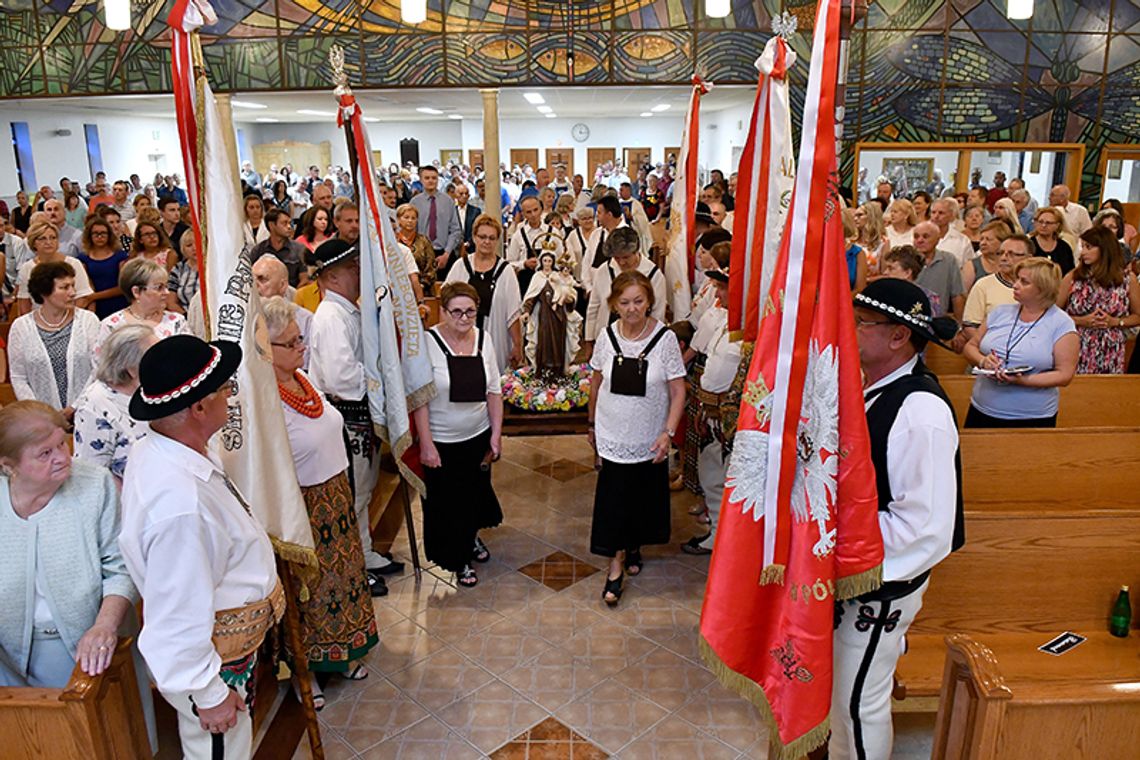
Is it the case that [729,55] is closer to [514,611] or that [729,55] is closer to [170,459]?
[514,611]

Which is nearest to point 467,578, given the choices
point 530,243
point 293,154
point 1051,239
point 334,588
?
point 334,588

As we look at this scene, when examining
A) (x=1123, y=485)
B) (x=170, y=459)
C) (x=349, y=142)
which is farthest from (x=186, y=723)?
(x=1123, y=485)

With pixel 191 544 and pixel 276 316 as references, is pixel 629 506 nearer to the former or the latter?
pixel 276 316

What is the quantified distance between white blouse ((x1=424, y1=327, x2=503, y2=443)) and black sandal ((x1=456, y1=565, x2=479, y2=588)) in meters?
0.73

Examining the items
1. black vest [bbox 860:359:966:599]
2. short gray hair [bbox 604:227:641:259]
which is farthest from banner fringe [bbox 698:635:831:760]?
short gray hair [bbox 604:227:641:259]

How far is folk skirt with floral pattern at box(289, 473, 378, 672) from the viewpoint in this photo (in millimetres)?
3338

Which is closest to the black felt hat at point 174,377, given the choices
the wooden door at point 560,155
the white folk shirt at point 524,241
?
the white folk shirt at point 524,241

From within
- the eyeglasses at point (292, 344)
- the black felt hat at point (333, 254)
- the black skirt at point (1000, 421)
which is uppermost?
the black felt hat at point (333, 254)

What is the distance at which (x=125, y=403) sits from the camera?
2.85 m

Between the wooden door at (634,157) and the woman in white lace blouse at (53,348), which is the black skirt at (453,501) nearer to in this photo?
the woman in white lace blouse at (53,348)

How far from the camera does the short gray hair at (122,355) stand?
2688 mm

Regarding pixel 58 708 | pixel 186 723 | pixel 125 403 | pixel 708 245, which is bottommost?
pixel 186 723

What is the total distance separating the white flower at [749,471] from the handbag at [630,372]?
1.55 m

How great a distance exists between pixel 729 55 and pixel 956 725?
36.9ft
